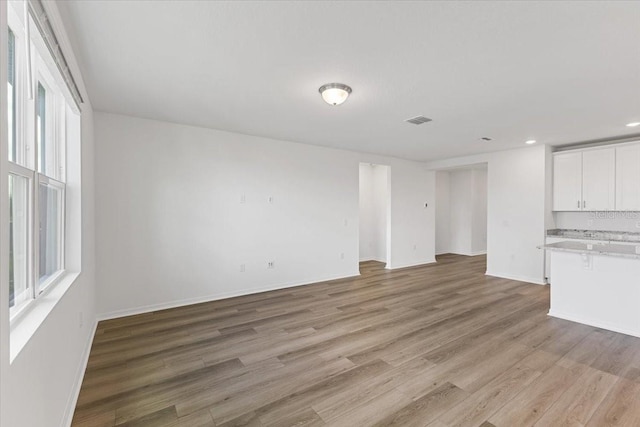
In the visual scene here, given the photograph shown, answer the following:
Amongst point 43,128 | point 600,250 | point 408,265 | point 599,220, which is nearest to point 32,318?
point 43,128

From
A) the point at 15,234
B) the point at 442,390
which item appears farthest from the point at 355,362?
the point at 15,234

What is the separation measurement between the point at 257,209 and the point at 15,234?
11.3 ft

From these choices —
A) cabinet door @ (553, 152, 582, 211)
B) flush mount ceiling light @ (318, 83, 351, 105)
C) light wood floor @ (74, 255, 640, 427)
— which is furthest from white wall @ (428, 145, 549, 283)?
flush mount ceiling light @ (318, 83, 351, 105)

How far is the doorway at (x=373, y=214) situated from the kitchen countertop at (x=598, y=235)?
355 centimetres

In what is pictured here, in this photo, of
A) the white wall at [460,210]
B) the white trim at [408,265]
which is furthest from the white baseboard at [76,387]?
the white wall at [460,210]

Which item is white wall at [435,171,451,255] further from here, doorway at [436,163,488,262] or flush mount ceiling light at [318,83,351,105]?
flush mount ceiling light at [318,83,351,105]

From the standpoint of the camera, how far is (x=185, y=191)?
421cm

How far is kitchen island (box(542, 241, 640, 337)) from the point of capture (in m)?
3.25

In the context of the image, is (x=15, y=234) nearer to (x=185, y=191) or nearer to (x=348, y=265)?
(x=185, y=191)

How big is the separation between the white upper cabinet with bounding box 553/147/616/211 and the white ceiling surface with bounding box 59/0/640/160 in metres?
1.24

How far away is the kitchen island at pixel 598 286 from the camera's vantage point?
3.25 m

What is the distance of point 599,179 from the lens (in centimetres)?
501

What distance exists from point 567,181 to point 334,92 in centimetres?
511

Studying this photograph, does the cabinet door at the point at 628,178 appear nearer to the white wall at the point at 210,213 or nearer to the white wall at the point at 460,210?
the white wall at the point at 460,210
